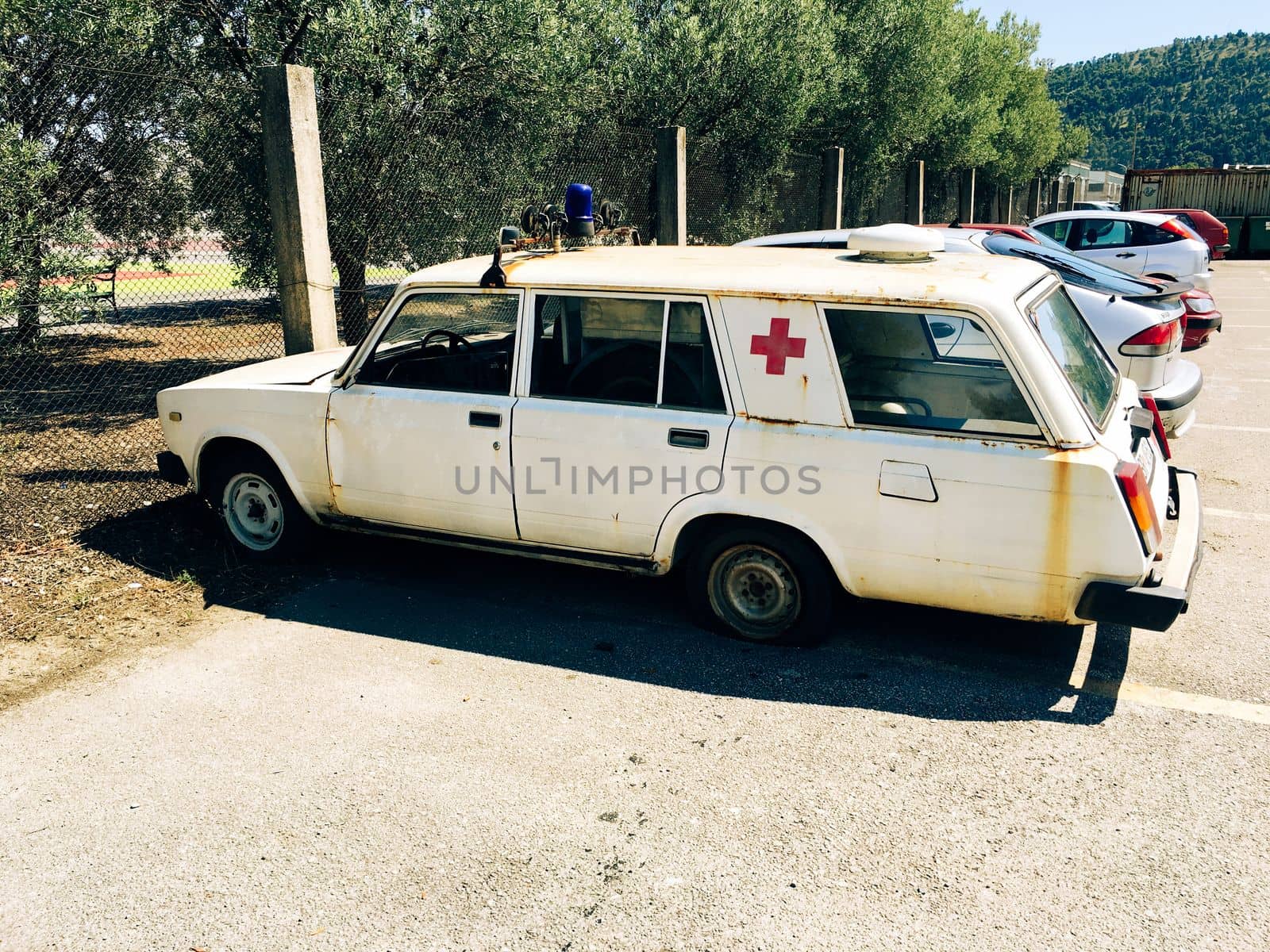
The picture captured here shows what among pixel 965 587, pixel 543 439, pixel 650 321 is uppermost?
pixel 650 321

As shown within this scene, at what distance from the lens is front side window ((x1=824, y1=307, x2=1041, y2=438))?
4.02 meters

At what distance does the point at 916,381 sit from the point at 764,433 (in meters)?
0.67

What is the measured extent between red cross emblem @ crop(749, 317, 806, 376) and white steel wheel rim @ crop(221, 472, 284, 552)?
2846mm

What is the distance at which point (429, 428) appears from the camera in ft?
16.1

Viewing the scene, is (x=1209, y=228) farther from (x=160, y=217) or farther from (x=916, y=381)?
(x=916, y=381)

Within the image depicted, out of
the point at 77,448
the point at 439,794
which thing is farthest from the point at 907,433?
the point at 77,448

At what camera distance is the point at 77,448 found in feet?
25.0

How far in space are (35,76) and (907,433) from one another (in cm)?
854

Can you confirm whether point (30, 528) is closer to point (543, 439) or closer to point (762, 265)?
point (543, 439)

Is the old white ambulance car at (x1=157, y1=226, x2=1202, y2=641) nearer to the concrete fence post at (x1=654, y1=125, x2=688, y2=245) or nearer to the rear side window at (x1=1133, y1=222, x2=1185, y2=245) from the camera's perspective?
the concrete fence post at (x1=654, y1=125, x2=688, y2=245)

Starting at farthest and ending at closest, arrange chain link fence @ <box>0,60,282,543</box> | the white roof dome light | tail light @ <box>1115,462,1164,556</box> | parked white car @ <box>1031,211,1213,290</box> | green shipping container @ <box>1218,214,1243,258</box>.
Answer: green shipping container @ <box>1218,214,1243,258</box> < parked white car @ <box>1031,211,1213,290</box> < chain link fence @ <box>0,60,282,543</box> < the white roof dome light < tail light @ <box>1115,462,1164,556</box>

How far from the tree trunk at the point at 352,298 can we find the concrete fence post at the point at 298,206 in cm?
227

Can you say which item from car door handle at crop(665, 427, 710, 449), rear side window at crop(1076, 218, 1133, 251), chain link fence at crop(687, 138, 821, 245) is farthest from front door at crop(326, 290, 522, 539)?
rear side window at crop(1076, 218, 1133, 251)

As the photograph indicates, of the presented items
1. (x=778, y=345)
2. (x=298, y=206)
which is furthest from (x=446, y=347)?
(x=298, y=206)
